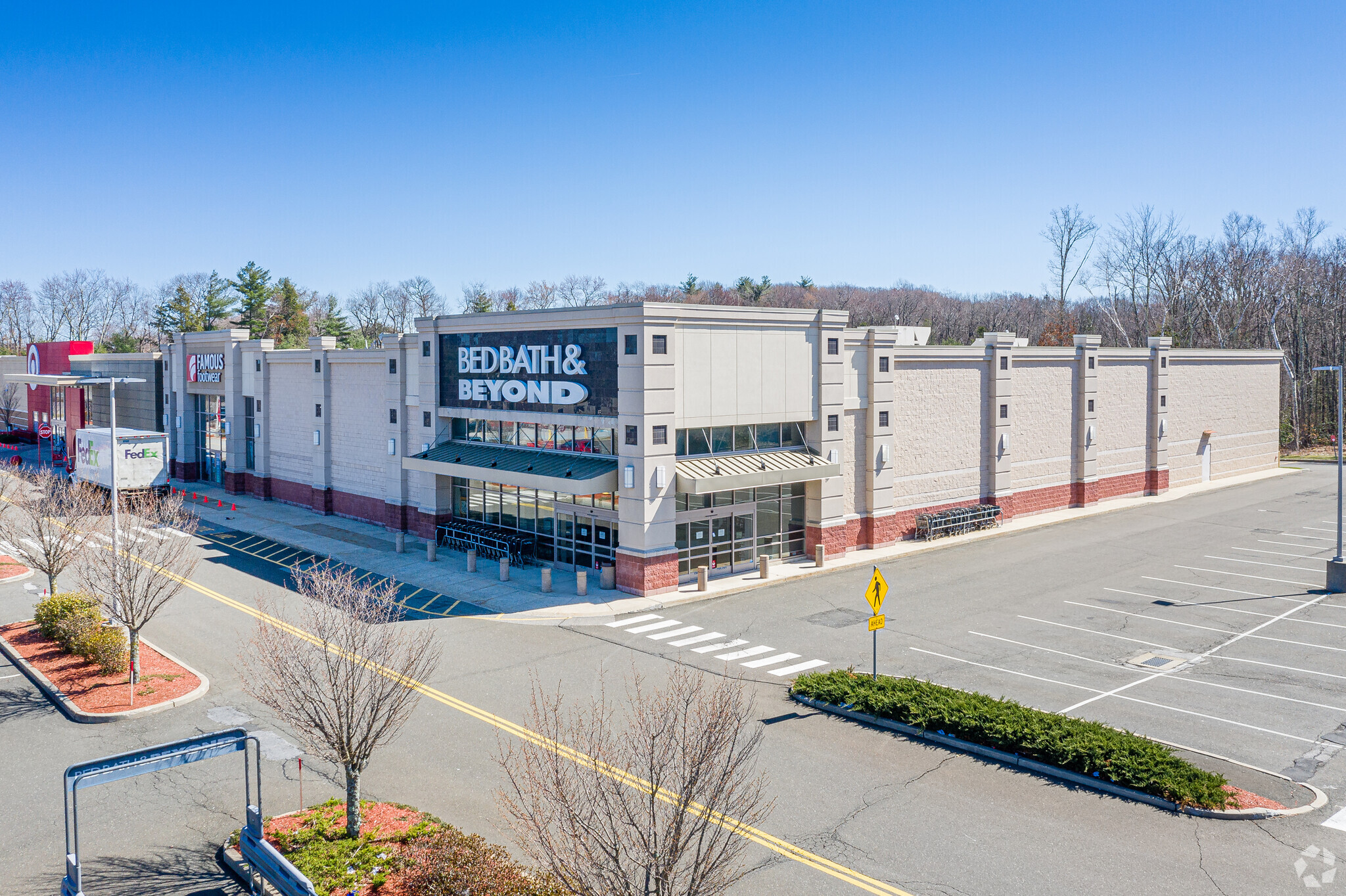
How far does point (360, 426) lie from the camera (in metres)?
41.0

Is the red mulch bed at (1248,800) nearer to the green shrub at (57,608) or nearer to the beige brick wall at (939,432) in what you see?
the beige brick wall at (939,432)

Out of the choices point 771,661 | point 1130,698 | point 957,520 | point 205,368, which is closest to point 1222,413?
point 957,520

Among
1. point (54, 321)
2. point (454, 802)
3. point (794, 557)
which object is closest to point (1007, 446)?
point (794, 557)

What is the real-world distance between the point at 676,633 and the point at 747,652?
8.34 ft

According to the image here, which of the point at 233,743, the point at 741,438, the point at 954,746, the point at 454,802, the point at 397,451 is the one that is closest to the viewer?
the point at 233,743

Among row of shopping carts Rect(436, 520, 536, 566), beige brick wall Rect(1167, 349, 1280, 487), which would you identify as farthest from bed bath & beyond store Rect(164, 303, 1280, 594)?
beige brick wall Rect(1167, 349, 1280, 487)

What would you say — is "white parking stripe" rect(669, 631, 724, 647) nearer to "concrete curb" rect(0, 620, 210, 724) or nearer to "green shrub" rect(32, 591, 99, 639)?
"concrete curb" rect(0, 620, 210, 724)

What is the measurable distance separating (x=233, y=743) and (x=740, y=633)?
14335 millimetres

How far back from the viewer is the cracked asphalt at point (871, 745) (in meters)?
12.8

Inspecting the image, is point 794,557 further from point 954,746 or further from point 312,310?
point 312,310

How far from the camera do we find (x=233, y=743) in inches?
504

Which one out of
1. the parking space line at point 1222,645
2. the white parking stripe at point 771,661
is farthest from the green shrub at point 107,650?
the parking space line at point 1222,645

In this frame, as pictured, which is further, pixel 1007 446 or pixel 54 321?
pixel 54 321

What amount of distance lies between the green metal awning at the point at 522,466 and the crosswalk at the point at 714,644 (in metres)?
4.67
